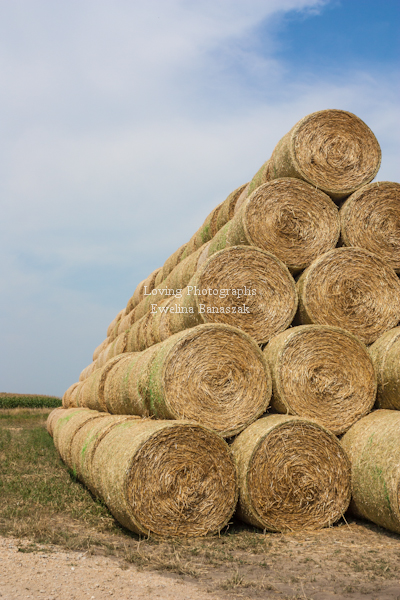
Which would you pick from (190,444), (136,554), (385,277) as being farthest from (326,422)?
(136,554)

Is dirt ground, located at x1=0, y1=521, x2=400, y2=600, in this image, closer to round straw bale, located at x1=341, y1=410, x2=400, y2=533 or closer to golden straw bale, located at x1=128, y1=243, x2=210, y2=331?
round straw bale, located at x1=341, y1=410, x2=400, y2=533

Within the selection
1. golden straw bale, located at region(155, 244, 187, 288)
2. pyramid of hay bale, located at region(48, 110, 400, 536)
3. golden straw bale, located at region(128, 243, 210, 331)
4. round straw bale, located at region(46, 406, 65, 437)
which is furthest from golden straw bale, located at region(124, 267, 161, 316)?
pyramid of hay bale, located at region(48, 110, 400, 536)

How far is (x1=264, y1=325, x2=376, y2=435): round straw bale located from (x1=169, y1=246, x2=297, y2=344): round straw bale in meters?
0.31

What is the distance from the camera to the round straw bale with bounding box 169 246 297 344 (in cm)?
523

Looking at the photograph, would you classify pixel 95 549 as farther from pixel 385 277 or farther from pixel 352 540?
pixel 385 277

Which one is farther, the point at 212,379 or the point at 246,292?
the point at 246,292

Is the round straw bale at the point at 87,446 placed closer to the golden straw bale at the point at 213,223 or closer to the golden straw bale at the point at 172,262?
the golden straw bale at the point at 213,223

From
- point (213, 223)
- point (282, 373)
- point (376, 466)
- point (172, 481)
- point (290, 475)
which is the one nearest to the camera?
point (172, 481)

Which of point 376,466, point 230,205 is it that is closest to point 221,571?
point 376,466

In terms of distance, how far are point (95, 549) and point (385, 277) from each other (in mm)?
3835

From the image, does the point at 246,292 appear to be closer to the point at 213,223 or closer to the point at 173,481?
the point at 173,481

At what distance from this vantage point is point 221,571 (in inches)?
136

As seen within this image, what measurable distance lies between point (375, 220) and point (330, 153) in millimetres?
906

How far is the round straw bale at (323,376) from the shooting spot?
15.9 feet
